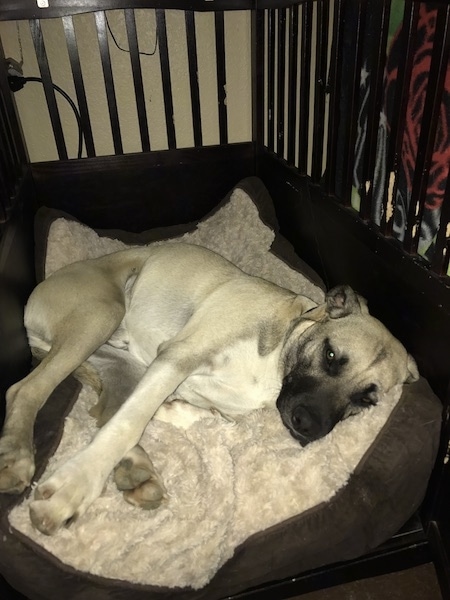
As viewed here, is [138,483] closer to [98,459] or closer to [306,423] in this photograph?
[98,459]

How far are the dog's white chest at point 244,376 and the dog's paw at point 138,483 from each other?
0.48m

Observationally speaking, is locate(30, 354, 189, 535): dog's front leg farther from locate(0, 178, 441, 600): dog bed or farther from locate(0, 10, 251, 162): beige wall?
locate(0, 10, 251, 162): beige wall

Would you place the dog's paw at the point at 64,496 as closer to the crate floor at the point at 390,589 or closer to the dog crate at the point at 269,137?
the dog crate at the point at 269,137

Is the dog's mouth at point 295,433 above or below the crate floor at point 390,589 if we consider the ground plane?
above

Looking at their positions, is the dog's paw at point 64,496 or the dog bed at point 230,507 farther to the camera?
the dog bed at point 230,507

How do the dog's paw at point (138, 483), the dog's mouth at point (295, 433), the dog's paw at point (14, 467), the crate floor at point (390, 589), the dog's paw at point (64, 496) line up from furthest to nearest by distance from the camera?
1. the crate floor at point (390, 589)
2. the dog's mouth at point (295, 433)
3. the dog's paw at point (138, 483)
4. the dog's paw at point (14, 467)
5. the dog's paw at point (64, 496)

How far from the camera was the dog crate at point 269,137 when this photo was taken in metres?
2.00

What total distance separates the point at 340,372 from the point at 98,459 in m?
1.02

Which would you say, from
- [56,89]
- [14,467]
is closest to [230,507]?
[14,467]

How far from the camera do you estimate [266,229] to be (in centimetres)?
342

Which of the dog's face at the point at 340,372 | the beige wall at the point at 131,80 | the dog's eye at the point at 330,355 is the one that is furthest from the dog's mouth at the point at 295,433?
the beige wall at the point at 131,80

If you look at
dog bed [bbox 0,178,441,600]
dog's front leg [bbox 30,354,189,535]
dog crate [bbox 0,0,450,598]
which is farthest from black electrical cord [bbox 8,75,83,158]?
dog's front leg [bbox 30,354,189,535]

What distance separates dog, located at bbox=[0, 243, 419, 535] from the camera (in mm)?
1904

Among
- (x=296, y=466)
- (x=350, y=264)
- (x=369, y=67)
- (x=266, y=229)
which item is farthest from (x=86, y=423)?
(x=369, y=67)
